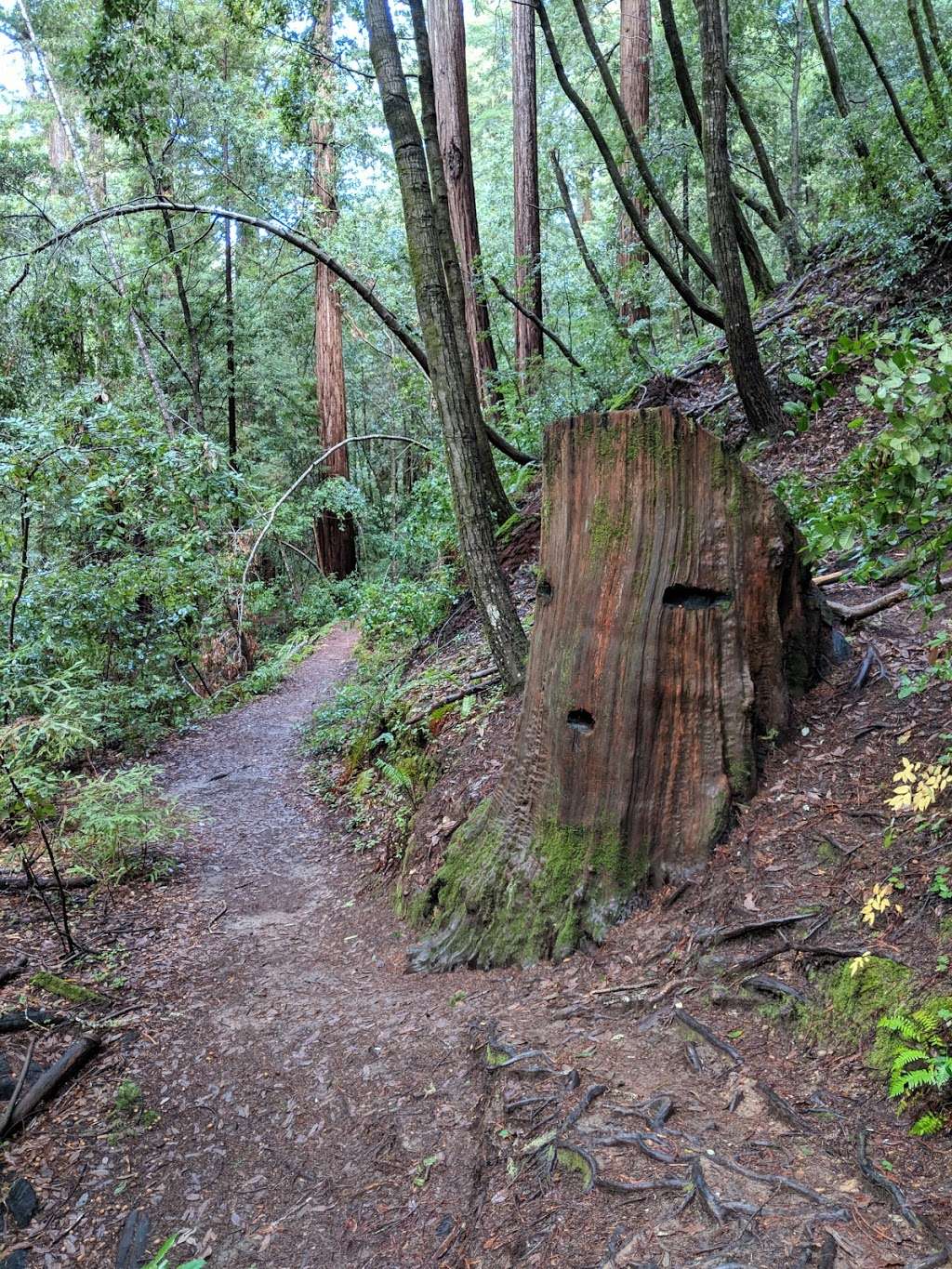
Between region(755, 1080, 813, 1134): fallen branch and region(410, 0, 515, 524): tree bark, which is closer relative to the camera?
region(755, 1080, 813, 1134): fallen branch

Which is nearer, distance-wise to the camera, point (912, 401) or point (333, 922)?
point (912, 401)

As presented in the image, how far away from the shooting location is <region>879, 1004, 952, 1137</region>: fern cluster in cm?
234

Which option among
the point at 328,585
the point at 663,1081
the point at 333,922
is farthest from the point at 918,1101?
the point at 328,585

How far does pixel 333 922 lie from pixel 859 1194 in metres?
4.35

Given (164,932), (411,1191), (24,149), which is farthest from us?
(24,149)

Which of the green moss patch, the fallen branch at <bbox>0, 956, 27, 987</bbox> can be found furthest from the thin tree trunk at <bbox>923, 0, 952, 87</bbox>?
the fallen branch at <bbox>0, 956, 27, 987</bbox>

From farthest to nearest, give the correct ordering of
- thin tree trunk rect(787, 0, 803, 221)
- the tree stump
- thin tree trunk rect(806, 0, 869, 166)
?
thin tree trunk rect(787, 0, 803, 221), thin tree trunk rect(806, 0, 869, 166), the tree stump

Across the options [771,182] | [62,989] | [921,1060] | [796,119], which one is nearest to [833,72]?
[796,119]

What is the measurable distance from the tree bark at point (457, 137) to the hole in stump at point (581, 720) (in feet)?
25.7

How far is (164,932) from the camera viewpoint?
5.84 m

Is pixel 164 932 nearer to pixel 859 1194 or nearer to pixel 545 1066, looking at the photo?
pixel 545 1066

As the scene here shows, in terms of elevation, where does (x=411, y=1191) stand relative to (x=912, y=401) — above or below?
below

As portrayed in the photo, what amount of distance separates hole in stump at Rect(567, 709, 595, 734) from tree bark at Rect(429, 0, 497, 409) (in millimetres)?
7847

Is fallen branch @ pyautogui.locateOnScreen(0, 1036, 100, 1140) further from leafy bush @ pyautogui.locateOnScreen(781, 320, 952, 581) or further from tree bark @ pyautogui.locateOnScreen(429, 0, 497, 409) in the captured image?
tree bark @ pyautogui.locateOnScreen(429, 0, 497, 409)
